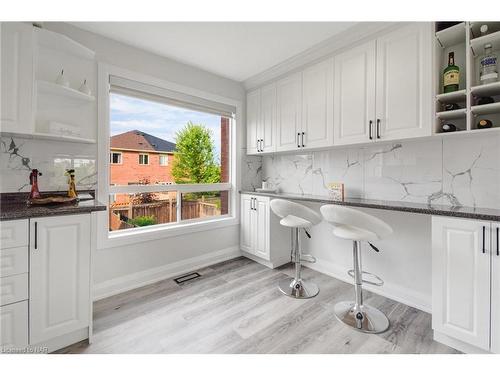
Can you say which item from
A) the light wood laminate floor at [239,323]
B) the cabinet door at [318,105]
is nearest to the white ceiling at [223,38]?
the cabinet door at [318,105]

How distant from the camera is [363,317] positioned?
183cm

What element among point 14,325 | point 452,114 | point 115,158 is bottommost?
point 14,325

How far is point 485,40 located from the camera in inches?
61.6

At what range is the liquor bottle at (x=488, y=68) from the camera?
5.17 feet

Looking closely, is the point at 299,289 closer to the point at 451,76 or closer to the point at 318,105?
the point at 318,105

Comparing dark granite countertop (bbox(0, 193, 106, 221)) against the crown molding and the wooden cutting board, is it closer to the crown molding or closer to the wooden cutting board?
the wooden cutting board

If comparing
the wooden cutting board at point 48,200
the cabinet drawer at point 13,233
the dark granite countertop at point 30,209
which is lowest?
the cabinet drawer at point 13,233

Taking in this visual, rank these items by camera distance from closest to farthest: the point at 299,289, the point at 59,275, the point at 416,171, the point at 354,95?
the point at 59,275, the point at 416,171, the point at 354,95, the point at 299,289

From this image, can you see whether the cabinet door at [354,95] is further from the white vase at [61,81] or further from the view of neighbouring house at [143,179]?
the white vase at [61,81]

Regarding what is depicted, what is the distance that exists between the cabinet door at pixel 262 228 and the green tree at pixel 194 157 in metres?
0.77

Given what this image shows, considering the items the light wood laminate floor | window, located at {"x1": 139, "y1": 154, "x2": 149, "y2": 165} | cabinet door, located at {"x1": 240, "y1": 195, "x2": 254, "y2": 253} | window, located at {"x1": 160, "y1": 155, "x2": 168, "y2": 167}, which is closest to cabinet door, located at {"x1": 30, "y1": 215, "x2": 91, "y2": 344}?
the light wood laminate floor

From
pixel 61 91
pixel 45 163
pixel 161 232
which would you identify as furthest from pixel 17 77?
pixel 161 232

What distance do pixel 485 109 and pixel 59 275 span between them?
310 cm

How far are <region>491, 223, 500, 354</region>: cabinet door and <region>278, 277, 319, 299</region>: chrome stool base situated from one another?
122 centimetres
